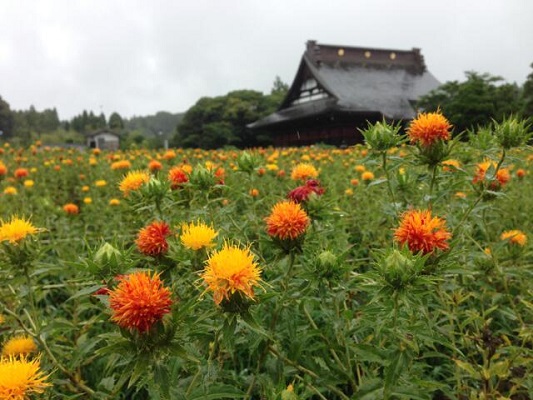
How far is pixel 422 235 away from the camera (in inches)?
41.9

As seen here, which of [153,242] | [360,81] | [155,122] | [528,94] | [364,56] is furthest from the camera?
[155,122]

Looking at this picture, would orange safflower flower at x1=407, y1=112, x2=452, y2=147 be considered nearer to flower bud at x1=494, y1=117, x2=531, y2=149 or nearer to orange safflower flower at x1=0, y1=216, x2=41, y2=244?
flower bud at x1=494, y1=117, x2=531, y2=149

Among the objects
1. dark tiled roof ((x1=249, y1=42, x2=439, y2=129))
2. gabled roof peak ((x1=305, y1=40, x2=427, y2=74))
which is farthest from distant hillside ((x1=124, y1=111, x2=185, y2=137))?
dark tiled roof ((x1=249, y1=42, x2=439, y2=129))

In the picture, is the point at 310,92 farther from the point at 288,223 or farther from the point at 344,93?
the point at 288,223

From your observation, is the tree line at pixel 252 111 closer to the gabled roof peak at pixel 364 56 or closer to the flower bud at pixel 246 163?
the flower bud at pixel 246 163

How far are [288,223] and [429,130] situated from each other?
60 cm

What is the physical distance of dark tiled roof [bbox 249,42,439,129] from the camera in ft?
64.8

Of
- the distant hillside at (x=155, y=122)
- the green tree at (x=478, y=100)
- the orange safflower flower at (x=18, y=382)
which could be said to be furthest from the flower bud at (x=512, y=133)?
the distant hillside at (x=155, y=122)

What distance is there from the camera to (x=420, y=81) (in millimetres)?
25562

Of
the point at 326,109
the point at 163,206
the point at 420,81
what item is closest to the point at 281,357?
the point at 163,206

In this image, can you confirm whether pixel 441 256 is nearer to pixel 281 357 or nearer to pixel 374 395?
pixel 374 395

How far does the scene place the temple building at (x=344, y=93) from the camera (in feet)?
59.7

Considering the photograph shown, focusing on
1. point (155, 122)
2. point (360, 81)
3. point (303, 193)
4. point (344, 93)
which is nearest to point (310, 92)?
point (344, 93)

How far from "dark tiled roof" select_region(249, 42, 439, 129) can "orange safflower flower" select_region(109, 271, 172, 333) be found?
1728 cm
